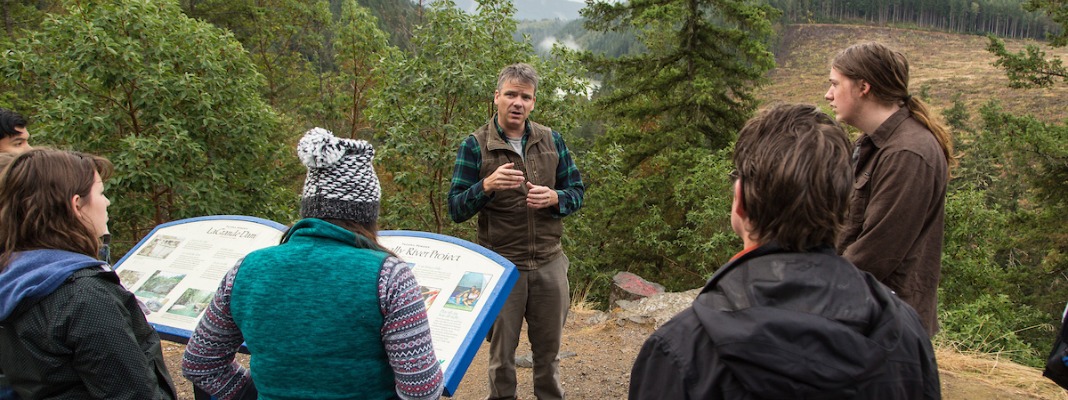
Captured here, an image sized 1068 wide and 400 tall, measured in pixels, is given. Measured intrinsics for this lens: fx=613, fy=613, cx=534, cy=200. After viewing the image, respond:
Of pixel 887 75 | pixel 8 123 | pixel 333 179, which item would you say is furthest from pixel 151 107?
pixel 887 75

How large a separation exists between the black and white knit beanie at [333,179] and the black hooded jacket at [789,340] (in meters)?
0.90

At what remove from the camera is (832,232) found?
4.00 ft

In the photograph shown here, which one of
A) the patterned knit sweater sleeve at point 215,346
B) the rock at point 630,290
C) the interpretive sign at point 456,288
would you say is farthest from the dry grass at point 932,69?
the patterned knit sweater sleeve at point 215,346

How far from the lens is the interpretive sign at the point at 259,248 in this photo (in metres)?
2.38

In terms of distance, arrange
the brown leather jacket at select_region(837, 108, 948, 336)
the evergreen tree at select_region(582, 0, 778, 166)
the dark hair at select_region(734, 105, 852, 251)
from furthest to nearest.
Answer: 1. the evergreen tree at select_region(582, 0, 778, 166)
2. the brown leather jacket at select_region(837, 108, 948, 336)
3. the dark hair at select_region(734, 105, 852, 251)

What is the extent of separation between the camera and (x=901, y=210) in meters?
2.16

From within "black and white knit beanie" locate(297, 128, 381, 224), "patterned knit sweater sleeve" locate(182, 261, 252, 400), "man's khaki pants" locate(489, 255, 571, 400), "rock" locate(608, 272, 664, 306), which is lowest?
"rock" locate(608, 272, 664, 306)

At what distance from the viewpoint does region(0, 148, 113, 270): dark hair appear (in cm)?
184

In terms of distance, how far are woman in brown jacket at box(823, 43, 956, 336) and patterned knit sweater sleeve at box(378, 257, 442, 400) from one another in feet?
5.19

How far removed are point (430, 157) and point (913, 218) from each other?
17.2 ft

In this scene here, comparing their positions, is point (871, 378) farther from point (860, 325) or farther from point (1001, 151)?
point (1001, 151)

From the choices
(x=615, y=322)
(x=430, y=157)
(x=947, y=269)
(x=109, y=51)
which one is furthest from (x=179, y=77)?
(x=947, y=269)

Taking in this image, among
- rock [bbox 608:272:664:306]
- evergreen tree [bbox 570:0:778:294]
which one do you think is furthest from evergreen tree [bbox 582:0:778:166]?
rock [bbox 608:272:664:306]

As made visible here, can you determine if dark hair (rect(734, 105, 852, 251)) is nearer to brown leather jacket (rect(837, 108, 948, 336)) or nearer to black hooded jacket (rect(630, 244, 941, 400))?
black hooded jacket (rect(630, 244, 941, 400))
